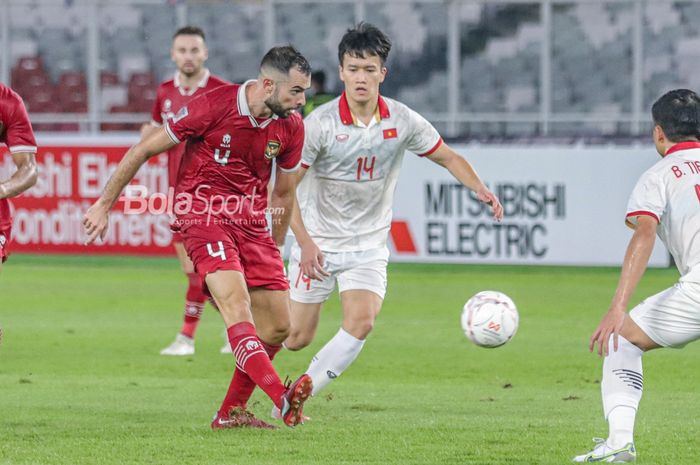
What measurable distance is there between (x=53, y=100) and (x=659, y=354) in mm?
15492

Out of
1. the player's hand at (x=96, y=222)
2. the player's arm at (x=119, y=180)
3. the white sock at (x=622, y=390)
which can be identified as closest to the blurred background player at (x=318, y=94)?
the player's arm at (x=119, y=180)

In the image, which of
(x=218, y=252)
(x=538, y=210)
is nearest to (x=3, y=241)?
(x=218, y=252)

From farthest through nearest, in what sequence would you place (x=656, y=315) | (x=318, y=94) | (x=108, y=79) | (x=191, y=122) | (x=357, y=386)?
(x=108, y=79), (x=318, y=94), (x=357, y=386), (x=191, y=122), (x=656, y=315)

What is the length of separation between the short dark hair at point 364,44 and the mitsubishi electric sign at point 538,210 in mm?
8525

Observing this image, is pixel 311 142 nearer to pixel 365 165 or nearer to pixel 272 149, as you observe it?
pixel 365 165

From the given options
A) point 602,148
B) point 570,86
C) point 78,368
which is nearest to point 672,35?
point 570,86

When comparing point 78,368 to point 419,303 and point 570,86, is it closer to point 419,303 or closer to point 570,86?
point 419,303

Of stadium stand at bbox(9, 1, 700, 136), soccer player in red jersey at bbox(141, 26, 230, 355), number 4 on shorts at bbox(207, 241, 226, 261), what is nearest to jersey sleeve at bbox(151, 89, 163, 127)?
soccer player in red jersey at bbox(141, 26, 230, 355)

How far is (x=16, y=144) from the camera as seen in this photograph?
24.6 feet

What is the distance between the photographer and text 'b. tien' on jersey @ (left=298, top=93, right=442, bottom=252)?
7.81 m

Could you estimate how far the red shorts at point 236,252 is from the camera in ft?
23.0

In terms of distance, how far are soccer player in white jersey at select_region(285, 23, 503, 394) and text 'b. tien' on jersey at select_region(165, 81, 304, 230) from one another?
0.43m

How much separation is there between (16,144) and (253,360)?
6.31 ft

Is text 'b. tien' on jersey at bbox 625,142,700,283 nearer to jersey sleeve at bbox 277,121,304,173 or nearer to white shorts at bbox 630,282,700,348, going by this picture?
white shorts at bbox 630,282,700,348
